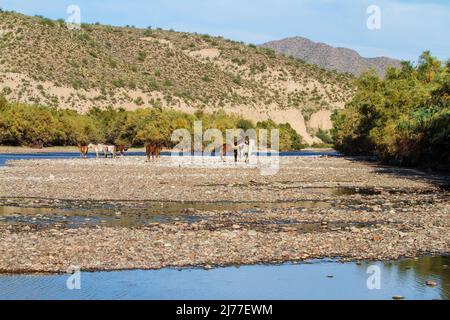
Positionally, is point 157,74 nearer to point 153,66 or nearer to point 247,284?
point 153,66

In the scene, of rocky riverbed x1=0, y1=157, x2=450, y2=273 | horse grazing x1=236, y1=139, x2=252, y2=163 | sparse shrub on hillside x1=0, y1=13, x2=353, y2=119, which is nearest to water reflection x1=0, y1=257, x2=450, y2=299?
rocky riverbed x1=0, y1=157, x2=450, y2=273

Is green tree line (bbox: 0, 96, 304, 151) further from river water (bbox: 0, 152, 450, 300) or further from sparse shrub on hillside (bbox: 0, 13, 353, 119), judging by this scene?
river water (bbox: 0, 152, 450, 300)

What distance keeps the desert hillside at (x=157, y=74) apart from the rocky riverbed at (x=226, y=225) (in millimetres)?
88801

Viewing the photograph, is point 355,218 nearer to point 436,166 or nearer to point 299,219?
point 299,219

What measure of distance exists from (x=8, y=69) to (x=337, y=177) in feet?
296

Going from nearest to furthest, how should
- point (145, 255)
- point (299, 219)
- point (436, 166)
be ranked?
point (145, 255), point (299, 219), point (436, 166)

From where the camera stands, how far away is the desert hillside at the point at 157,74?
121m

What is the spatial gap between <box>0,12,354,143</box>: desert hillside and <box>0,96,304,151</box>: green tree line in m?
A: 15.6

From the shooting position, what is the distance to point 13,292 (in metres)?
12.0

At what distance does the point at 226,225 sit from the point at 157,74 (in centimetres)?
11633

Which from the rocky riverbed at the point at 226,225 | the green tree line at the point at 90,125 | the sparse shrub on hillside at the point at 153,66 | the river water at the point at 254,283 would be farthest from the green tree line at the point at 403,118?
the sparse shrub on hillside at the point at 153,66

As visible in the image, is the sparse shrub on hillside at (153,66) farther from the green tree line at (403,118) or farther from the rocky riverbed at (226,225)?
the rocky riverbed at (226,225)
